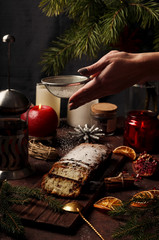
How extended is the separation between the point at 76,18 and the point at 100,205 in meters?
1.06

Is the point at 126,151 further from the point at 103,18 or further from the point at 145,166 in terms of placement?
the point at 103,18

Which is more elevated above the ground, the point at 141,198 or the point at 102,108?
the point at 102,108

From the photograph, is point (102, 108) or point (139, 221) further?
point (102, 108)

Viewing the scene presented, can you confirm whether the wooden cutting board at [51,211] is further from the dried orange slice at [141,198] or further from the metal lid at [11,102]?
the metal lid at [11,102]

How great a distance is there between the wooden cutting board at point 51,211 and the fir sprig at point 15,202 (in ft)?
0.05

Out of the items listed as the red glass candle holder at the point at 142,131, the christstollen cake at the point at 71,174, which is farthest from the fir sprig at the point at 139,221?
the red glass candle holder at the point at 142,131

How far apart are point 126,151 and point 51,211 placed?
18.2 inches

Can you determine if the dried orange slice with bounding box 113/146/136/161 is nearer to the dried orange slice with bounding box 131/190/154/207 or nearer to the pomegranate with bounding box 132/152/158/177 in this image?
the pomegranate with bounding box 132/152/158/177

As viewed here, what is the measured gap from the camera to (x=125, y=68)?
3.15ft

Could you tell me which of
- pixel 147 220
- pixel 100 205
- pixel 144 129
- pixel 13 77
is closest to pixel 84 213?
pixel 100 205

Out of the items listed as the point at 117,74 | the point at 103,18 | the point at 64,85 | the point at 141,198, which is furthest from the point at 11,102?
the point at 103,18

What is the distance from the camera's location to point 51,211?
910 millimetres

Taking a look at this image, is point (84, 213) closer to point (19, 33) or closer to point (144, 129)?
point (144, 129)

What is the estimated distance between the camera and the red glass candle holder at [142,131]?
4.36 ft
